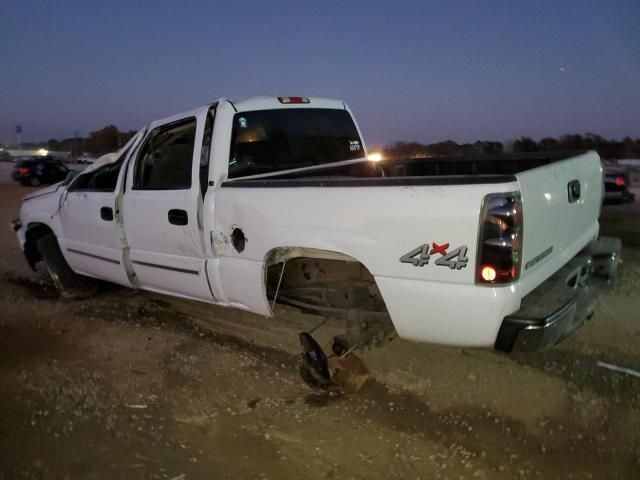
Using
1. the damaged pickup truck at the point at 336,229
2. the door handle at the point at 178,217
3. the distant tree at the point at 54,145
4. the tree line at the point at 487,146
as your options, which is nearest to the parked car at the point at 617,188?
the tree line at the point at 487,146

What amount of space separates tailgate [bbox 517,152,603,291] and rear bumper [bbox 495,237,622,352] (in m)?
0.09

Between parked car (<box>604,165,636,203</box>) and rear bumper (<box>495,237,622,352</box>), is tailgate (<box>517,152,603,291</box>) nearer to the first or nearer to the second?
rear bumper (<box>495,237,622,352</box>)

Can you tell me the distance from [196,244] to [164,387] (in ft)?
3.47

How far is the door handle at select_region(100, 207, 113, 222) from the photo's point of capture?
498 centimetres

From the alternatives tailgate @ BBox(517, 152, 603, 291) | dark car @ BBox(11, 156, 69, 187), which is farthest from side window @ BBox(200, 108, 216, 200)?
dark car @ BBox(11, 156, 69, 187)

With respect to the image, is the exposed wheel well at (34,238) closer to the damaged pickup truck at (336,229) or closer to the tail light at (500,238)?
the damaged pickup truck at (336,229)

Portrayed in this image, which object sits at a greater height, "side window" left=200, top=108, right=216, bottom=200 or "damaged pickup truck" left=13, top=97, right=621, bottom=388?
"side window" left=200, top=108, right=216, bottom=200

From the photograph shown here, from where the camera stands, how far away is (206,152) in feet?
13.7

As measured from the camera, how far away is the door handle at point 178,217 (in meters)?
4.22

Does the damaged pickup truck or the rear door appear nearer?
the damaged pickup truck

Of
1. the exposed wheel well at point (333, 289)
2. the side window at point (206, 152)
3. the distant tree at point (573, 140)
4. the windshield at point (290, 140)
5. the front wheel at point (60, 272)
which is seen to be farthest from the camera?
the distant tree at point (573, 140)

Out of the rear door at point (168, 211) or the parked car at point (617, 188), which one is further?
the parked car at point (617, 188)

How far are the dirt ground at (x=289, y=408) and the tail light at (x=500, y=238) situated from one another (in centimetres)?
101

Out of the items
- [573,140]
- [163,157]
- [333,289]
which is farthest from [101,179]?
[573,140]
